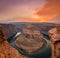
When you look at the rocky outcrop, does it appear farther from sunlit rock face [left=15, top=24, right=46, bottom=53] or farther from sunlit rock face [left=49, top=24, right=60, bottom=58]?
sunlit rock face [left=49, top=24, right=60, bottom=58]

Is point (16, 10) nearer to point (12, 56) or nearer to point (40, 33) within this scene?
point (40, 33)

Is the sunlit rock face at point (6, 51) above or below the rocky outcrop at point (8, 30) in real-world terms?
below

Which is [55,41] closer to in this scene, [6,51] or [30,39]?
[30,39]

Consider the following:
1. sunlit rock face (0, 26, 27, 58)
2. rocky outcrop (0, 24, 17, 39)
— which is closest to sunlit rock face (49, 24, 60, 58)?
sunlit rock face (0, 26, 27, 58)

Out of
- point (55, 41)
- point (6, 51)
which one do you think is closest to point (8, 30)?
point (6, 51)

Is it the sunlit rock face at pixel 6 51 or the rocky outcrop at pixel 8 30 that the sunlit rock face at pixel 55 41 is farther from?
the rocky outcrop at pixel 8 30

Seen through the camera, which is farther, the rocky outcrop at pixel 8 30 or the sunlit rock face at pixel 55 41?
the rocky outcrop at pixel 8 30

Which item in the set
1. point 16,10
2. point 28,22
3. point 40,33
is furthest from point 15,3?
point 40,33

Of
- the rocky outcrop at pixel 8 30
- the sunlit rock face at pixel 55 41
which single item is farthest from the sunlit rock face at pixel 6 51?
the sunlit rock face at pixel 55 41
